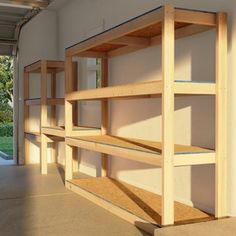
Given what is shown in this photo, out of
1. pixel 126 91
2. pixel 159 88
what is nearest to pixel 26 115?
pixel 126 91

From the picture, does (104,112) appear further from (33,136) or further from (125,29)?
(125,29)

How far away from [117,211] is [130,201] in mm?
251

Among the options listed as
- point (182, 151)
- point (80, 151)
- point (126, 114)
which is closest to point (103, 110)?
point (126, 114)

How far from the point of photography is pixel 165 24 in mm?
3133

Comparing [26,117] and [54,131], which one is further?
[26,117]

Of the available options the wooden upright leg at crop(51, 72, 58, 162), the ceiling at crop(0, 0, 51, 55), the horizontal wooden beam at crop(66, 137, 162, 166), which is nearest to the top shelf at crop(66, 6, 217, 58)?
the horizontal wooden beam at crop(66, 137, 162, 166)

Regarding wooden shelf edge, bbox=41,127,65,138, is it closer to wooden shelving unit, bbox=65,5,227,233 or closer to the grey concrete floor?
the grey concrete floor

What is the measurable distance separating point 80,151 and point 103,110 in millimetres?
1288

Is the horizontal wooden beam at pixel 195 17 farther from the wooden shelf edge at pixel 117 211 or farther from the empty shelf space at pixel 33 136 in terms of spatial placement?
the empty shelf space at pixel 33 136

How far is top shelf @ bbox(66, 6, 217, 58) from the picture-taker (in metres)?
3.31

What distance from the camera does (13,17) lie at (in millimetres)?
7582

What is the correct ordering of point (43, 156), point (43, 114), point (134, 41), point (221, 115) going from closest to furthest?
1. point (221, 115)
2. point (134, 41)
3. point (43, 156)
4. point (43, 114)

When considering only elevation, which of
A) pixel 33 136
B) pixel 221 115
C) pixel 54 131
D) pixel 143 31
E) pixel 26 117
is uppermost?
pixel 143 31

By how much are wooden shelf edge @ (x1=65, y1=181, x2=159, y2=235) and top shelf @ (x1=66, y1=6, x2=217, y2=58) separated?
61.2 inches
